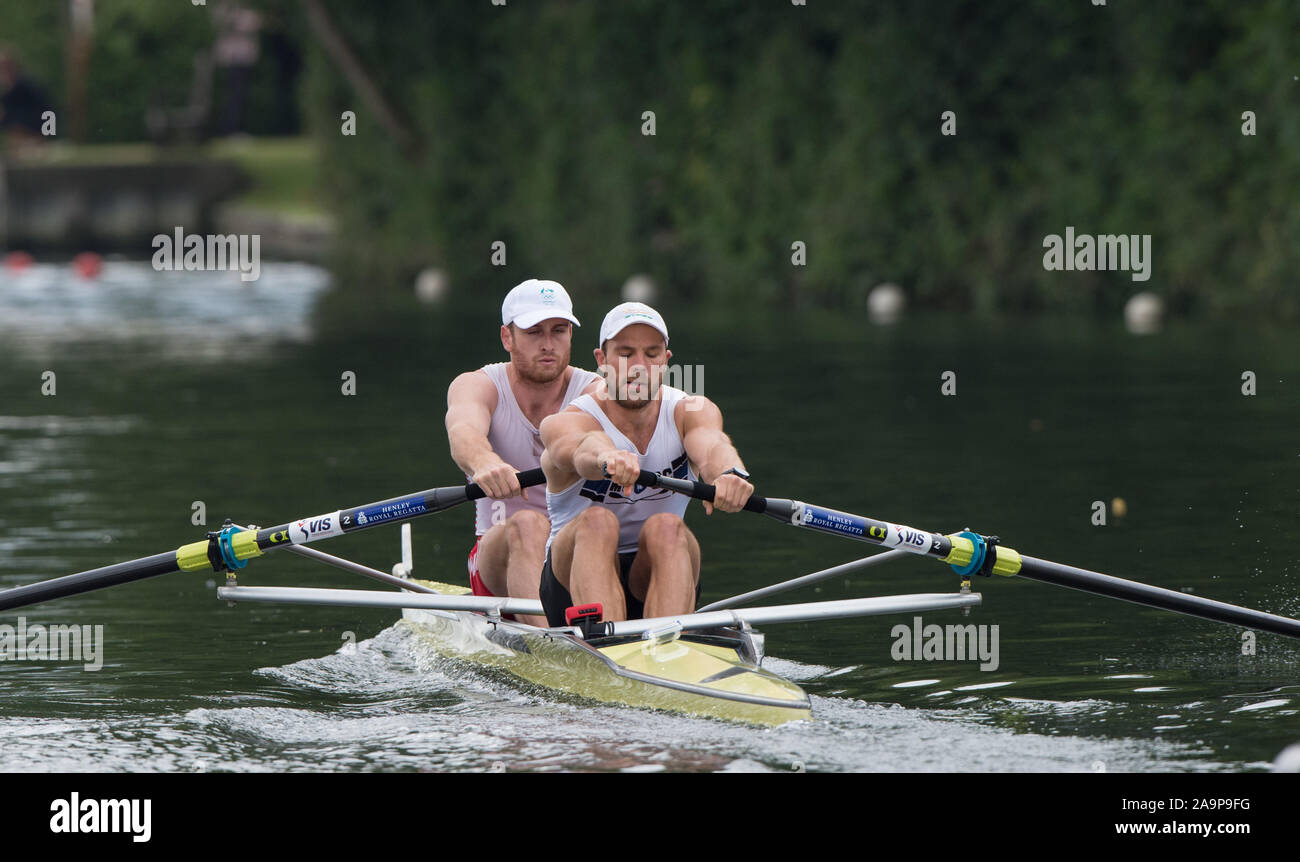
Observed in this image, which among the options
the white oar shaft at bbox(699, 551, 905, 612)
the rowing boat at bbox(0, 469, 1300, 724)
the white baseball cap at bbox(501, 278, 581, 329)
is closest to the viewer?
the rowing boat at bbox(0, 469, 1300, 724)

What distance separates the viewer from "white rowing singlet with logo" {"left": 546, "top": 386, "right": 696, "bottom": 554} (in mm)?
8438

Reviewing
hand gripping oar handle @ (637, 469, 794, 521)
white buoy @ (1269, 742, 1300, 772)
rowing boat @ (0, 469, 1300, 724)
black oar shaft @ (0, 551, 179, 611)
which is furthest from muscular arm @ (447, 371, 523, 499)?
white buoy @ (1269, 742, 1300, 772)

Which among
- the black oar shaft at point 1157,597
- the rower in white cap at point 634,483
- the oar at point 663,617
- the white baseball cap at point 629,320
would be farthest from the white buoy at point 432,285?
the black oar shaft at point 1157,597

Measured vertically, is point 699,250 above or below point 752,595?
above

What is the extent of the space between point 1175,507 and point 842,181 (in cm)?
1878

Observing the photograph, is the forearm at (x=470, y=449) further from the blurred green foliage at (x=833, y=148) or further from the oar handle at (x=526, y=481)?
the blurred green foliage at (x=833, y=148)

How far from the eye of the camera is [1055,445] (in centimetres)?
1530

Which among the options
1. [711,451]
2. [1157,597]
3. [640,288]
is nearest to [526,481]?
[711,451]

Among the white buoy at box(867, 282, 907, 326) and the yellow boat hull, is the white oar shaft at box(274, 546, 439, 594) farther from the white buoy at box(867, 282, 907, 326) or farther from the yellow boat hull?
the white buoy at box(867, 282, 907, 326)

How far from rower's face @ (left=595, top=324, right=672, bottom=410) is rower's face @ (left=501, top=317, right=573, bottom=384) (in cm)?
118

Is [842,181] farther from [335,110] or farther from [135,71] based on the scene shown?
[135,71]

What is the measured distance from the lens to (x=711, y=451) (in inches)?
326

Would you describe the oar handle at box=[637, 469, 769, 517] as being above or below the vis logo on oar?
above
